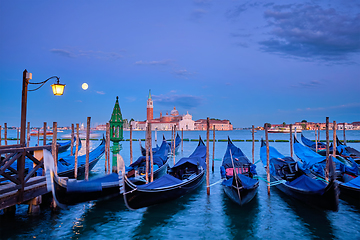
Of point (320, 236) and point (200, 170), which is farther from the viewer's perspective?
point (200, 170)

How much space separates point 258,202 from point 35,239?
172 inches

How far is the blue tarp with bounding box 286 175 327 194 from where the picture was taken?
4410mm

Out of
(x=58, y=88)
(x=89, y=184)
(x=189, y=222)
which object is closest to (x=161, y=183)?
(x=189, y=222)

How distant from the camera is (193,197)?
6.01 metres

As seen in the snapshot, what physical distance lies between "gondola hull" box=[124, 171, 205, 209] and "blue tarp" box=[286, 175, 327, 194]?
7.57ft

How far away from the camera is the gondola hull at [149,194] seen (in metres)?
4.25

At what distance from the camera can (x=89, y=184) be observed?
4.52 m

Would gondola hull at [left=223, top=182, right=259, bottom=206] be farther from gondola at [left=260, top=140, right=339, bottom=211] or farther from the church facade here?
the church facade

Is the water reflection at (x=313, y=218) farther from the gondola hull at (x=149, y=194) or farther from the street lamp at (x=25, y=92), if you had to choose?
the street lamp at (x=25, y=92)

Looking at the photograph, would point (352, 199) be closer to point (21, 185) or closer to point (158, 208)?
point (158, 208)

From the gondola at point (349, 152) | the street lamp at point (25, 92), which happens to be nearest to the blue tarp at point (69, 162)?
the street lamp at point (25, 92)

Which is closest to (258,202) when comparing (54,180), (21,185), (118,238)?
(118,238)

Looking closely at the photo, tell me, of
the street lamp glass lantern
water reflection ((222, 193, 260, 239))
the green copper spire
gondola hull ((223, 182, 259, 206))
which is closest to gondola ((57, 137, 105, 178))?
the green copper spire

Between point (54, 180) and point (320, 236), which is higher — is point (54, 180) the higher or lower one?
the higher one
